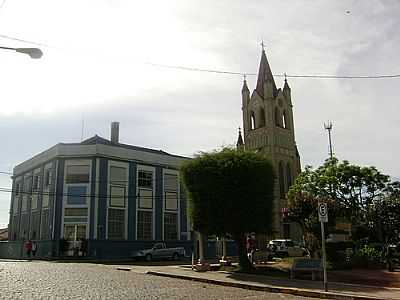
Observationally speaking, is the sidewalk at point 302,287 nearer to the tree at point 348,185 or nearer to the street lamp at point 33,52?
the street lamp at point 33,52

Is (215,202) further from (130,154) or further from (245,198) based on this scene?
(130,154)

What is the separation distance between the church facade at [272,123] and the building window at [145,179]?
107 feet

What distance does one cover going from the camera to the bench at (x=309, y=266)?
17.0 m

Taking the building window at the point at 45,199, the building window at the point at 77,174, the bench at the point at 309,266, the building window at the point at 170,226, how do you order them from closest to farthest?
1. the bench at the point at 309,266
2. the building window at the point at 77,174
3. the building window at the point at 45,199
4. the building window at the point at 170,226

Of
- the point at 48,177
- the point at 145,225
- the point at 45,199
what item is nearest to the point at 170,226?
the point at 145,225

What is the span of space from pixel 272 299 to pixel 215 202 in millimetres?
8569

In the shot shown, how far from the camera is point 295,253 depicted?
39719 millimetres

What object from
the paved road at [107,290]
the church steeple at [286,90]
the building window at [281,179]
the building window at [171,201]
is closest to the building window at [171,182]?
the building window at [171,201]

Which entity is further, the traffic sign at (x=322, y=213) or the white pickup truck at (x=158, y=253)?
the white pickup truck at (x=158, y=253)

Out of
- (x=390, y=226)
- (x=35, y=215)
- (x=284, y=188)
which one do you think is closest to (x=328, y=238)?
(x=390, y=226)

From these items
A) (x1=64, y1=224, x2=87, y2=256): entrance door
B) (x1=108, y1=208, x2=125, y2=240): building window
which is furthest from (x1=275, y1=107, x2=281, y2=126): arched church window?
(x1=64, y1=224, x2=87, y2=256): entrance door

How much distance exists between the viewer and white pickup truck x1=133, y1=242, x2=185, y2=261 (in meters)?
36.4

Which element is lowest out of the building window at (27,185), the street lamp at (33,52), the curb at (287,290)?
the curb at (287,290)

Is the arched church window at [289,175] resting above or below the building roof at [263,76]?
below
